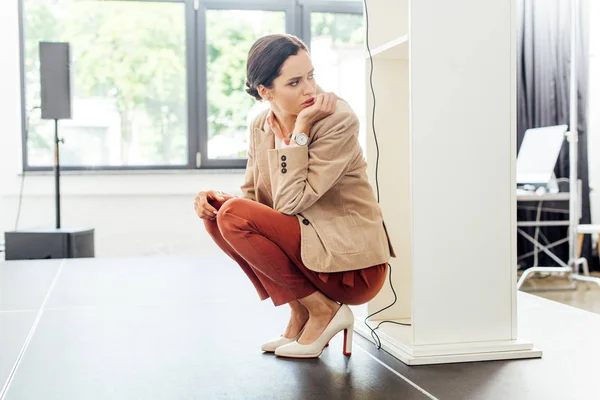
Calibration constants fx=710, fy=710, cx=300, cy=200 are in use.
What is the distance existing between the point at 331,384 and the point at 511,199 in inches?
29.6

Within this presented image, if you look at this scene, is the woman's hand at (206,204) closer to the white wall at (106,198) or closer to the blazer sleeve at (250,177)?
the blazer sleeve at (250,177)

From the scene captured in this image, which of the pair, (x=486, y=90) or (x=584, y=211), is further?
(x=584, y=211)

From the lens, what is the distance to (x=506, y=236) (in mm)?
2021

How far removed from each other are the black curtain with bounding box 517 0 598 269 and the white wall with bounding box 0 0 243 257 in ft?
7.81

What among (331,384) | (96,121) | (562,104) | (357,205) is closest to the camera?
(331,384)

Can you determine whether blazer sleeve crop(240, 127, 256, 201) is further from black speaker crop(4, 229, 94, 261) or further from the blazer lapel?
black speaker crop(4, 229, 94, 261)

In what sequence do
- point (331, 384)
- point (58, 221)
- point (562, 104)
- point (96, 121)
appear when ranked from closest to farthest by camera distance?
point (331, 384) → point (58, 221) → point (562, 104) → point (96, 121)

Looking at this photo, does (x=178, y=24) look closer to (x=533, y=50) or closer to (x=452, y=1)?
(x=533, y=50)

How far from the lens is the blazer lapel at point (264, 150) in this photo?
2.00 metres

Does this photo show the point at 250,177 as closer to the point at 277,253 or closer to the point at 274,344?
the point at 277,253

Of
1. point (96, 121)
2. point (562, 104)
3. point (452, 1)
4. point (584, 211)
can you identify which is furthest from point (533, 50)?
point (452, 1)

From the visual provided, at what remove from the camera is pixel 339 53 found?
6.13 meters

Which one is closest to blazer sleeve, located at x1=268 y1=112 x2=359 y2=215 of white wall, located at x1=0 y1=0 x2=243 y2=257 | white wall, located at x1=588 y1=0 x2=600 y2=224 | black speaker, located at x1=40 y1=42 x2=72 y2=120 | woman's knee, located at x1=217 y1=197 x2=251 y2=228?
woman's knee, located at x1=217 y1=197 x2=251 y2=228

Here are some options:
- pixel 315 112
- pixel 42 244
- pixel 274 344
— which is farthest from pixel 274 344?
pixel 42 244
